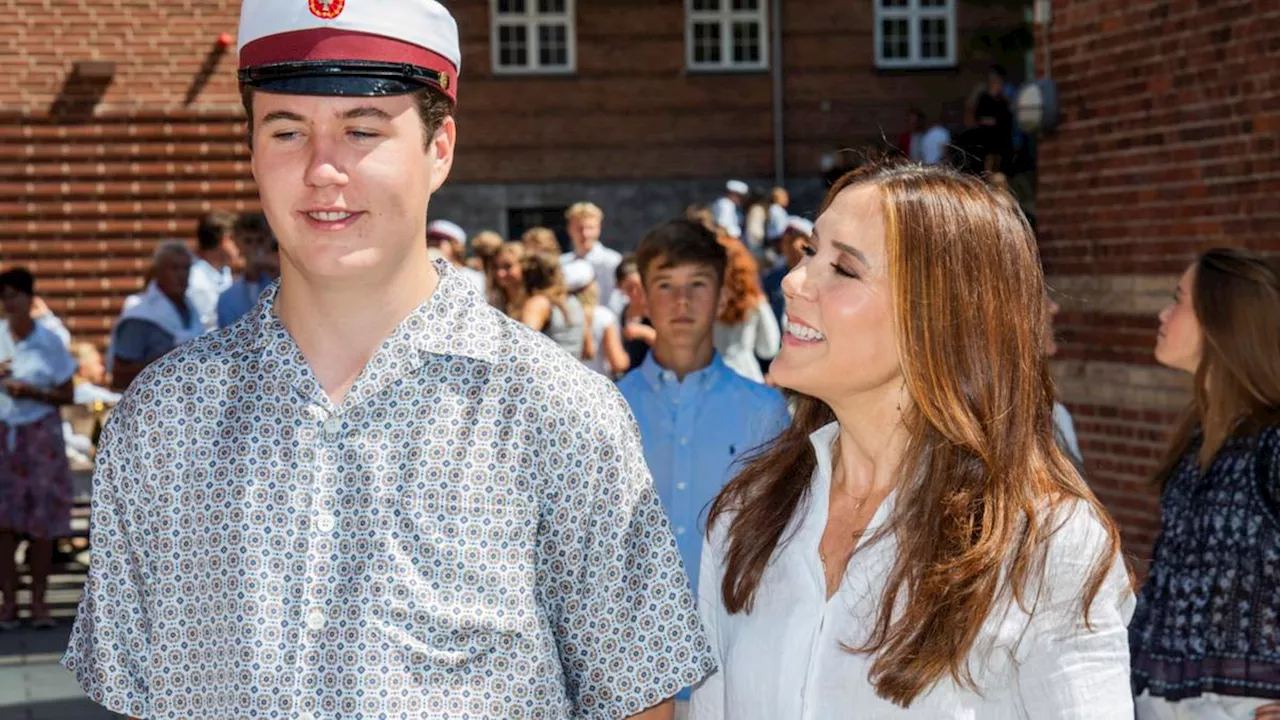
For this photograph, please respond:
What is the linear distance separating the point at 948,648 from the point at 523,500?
0.70 meters

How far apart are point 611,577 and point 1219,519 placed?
2967mm

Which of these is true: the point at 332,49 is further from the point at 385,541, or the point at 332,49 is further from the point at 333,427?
the point at 385,541

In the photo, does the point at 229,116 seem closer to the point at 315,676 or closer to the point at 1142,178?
the point at 1142,178

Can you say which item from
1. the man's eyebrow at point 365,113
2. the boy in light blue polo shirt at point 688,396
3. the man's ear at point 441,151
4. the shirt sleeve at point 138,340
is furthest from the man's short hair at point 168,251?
the man's eyebrow at point 365,113

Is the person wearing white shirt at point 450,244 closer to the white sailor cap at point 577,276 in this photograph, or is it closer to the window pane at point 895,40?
the white sailor cap at point 577,276

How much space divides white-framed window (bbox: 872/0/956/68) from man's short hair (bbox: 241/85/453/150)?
24702 millimetres

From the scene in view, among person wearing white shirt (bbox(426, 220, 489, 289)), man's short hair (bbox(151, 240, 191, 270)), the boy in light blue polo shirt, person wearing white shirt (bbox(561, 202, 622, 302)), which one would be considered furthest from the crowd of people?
person wearing white shirt (bbox(561, 202, 622, 302))

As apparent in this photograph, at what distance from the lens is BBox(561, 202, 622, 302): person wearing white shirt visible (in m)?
14.1

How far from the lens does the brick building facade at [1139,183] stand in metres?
7.92

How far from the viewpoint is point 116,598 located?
2.85m

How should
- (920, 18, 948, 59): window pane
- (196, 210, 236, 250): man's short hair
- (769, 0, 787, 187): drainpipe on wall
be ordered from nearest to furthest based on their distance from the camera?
(196, 210, 236, 250): man's short hair
(769, 0, 787, 187): drainpipe on wall
(920, 18, 948, 59): window pane

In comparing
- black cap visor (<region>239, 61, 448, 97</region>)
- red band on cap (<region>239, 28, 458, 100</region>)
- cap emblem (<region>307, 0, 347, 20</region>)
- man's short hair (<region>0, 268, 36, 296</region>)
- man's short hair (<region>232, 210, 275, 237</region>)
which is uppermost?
cap emblem (<region>307, 0, 347, 20</region>)

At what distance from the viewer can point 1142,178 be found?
8.83 m

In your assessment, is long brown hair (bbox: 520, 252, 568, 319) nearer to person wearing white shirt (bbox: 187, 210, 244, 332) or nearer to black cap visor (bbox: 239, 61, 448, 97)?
person wearing white shirt (bbox: 187, 210, 244, 332)
